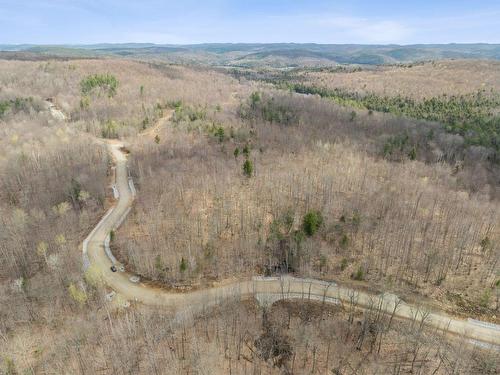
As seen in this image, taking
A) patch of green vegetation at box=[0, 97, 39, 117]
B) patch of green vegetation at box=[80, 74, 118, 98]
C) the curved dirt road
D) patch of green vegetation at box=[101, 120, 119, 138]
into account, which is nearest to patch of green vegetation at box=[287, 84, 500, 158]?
the curved dirt road

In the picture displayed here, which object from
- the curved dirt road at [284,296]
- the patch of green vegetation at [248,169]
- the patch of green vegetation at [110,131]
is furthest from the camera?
the patch of green vegetation at [110,131]

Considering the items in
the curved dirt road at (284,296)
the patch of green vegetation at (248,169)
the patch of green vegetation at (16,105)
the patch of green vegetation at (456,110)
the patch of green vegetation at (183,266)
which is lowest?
the curved dirt road at (284,296)

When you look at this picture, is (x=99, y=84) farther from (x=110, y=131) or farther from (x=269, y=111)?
(x=269, y=111)

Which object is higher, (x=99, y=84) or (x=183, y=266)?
(x=99, y=84)

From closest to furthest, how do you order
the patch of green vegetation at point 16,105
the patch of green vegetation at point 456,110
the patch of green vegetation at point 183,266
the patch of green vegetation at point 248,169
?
the patch of green vegetation at point 183,266 → the patch of green vegetation at point 248,169 → the patch of green vegetation at point 456,110 → the patch of green vegetation at point 16,105

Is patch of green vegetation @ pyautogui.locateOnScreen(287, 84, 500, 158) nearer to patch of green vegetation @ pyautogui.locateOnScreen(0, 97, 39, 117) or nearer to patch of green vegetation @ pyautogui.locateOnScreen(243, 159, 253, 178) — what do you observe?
patch of green vegetation @ pyautogui.locateOnScreen(243, 159, 253, 178)

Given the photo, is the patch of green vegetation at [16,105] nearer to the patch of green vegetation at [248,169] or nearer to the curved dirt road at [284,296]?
the patch of green vegetation at [248,169]

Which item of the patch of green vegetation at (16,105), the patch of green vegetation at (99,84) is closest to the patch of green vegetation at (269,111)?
the patch of green vegetation at (99,84)

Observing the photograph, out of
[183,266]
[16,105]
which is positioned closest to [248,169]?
[183,266]
